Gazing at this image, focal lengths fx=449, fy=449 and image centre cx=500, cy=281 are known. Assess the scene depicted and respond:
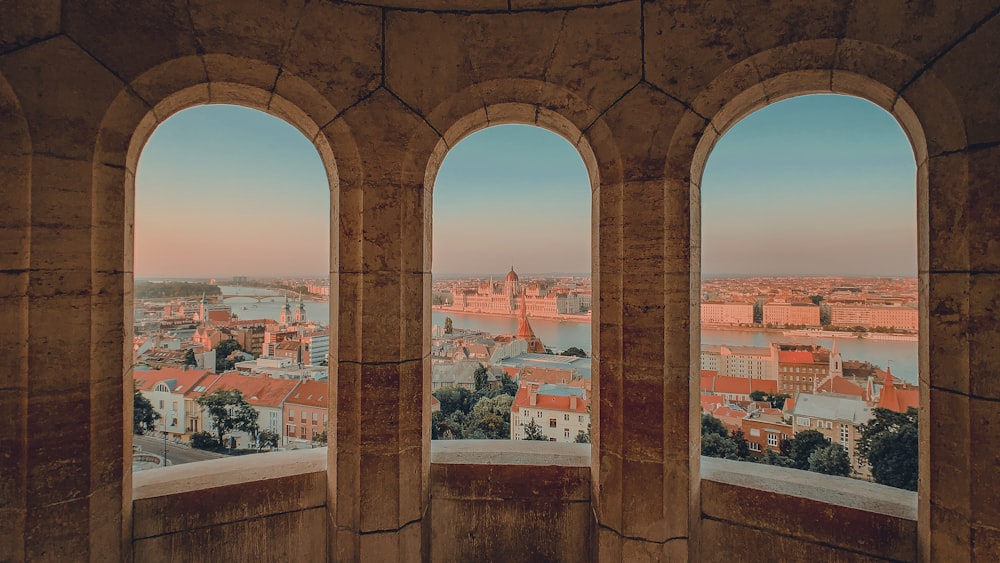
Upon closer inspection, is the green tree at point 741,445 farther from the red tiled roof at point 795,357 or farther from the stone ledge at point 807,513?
the red tiled roof at point 795,357

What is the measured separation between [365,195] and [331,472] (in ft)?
6.86

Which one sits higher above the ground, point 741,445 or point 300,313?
point 300,313

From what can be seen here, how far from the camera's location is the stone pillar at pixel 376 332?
10.6 feet

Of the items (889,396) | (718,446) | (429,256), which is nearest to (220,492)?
(429,256)

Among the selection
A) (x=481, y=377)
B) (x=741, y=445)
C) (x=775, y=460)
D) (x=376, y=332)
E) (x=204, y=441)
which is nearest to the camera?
Answer: (x=376, y=332)

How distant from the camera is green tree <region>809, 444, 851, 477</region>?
354 cm

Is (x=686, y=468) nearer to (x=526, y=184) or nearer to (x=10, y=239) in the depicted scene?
(x=526, y=184)

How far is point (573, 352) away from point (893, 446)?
8.09 ft

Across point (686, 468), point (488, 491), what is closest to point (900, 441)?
point (686, 468)

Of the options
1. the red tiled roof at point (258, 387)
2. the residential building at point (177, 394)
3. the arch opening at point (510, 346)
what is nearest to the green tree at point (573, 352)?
the arch opening at point (510, 346)

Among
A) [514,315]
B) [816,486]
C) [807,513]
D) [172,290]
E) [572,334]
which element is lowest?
[807,513]

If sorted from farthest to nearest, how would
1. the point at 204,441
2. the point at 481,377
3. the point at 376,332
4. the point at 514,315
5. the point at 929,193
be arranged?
the point at 514,315
the point at 481,377
the point at 204,441
the point at 376,332
the point at 929,193

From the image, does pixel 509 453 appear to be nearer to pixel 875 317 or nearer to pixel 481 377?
pixel 481 377

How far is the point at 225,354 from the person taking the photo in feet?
12.7
